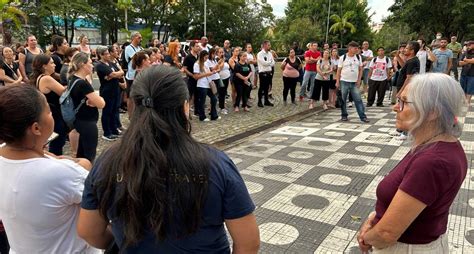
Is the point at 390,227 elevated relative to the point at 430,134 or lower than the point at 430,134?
lower

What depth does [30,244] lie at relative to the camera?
68.4 inches

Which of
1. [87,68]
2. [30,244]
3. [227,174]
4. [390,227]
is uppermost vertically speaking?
[87,68]

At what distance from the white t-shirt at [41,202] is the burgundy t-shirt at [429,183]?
4.92 feet

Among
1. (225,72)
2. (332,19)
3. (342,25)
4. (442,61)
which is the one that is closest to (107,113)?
(225,72)

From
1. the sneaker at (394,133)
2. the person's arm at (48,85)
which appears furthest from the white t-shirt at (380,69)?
the person's arm at (48,85)

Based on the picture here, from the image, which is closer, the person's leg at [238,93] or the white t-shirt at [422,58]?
the white t-shirt at [422,58]

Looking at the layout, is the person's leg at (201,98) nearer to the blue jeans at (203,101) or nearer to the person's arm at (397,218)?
the blue jeans at (203,101)

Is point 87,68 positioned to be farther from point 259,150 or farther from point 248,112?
point 248,112

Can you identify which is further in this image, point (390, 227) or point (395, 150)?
point (395, 150)

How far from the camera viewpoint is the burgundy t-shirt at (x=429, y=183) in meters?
1.65

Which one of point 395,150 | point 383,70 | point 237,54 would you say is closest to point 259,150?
point 395,150

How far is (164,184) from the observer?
131 centimetres

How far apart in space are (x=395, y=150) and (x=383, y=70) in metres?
4.93

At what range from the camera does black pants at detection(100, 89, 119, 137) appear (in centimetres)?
677
